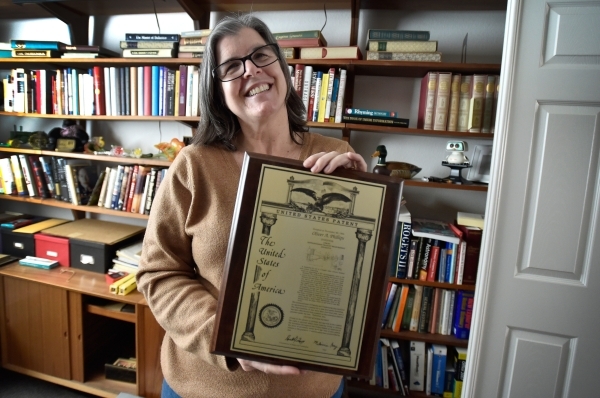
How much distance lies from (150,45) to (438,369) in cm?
210

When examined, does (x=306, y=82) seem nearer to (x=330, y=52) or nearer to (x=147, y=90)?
(x=330, y=52)

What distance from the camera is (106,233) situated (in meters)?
1.87

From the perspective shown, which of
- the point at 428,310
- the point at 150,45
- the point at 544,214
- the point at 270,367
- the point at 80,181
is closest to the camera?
the point at 270,367

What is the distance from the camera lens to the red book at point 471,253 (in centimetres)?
147

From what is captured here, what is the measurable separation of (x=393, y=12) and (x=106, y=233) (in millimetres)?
1919

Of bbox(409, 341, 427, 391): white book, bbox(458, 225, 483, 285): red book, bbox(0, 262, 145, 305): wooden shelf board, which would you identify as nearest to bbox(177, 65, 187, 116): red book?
bbox(0, 262, 145, 305): wooden shelf board

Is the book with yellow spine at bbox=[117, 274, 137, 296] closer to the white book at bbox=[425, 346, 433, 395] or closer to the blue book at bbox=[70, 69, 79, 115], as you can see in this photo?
the blue book at bbox=[70, 69, 79, 115]

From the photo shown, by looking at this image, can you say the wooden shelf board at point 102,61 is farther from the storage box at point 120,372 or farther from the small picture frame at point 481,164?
the storage box at point 120,372

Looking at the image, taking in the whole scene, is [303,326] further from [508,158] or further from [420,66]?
[420,66]

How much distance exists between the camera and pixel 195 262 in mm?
775

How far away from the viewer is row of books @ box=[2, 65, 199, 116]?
65.9 inches

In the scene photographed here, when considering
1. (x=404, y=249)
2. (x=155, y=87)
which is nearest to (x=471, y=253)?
(x=404, y=249)

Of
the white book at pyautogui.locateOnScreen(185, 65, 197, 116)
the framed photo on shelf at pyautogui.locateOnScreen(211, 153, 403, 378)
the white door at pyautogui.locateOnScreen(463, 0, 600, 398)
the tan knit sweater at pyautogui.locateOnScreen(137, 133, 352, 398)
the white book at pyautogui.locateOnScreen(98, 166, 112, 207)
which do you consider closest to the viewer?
the framed photo on shelf at pyautogui.locateOnScreen(211, 153, 403, 378)

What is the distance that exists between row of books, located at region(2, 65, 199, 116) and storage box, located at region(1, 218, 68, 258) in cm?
67
